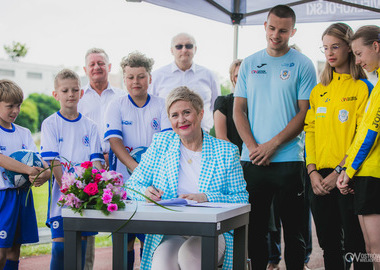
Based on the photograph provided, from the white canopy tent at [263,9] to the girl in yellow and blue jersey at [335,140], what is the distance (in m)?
2.38

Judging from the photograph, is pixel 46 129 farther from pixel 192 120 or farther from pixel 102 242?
pixel 102 242

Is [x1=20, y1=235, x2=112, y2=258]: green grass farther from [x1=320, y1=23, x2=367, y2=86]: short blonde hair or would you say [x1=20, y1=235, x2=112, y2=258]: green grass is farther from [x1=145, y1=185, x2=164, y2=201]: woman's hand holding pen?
[x1=320, y1=23, x2=367, y2=86]: short blonde hair

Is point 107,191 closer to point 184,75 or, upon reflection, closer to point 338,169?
point 338,169

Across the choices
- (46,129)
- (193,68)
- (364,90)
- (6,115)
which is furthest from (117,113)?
(364,90)

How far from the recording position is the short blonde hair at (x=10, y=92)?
4.13 m

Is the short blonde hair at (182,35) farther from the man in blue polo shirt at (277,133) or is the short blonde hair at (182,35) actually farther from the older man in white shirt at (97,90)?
the man in blue polo shirt at (277,133)

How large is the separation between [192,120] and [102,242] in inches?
178

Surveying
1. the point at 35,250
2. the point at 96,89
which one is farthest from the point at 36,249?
the point at 96,89

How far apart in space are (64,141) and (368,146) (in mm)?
2557

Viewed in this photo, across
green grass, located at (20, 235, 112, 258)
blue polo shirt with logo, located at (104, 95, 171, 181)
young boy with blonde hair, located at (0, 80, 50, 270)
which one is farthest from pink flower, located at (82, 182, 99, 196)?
green grass, located at (20, 235, 112, 258)

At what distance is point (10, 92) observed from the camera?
13.6ft

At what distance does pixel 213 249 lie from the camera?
246 cm

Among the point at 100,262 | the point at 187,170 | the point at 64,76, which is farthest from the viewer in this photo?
the point at 100,262

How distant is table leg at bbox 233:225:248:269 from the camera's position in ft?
9.42
